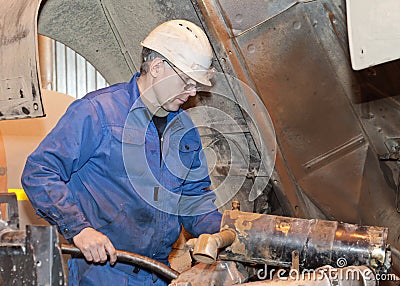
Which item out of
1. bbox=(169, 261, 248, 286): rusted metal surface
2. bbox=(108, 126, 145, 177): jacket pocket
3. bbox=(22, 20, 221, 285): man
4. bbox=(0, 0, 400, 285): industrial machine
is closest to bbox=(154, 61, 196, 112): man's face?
bbox=(22, 20, 221, 285): man

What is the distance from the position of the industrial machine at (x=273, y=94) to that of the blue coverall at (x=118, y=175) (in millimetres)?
226

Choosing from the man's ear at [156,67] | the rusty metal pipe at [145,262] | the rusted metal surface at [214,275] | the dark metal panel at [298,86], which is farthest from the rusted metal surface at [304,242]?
the dark metal panel at [298,86]

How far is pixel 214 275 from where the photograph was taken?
1.56 metres

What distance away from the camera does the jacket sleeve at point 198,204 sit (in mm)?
2039

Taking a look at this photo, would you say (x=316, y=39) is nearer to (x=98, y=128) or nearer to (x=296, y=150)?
(x=296, y=150)

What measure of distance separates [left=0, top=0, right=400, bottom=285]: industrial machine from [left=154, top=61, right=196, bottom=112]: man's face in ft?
1.23

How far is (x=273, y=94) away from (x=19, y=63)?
98 cm

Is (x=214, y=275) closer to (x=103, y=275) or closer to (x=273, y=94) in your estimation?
(x=103, y=275)

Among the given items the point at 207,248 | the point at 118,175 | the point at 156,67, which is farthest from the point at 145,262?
the point at 156,67

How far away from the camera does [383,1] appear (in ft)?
4.24

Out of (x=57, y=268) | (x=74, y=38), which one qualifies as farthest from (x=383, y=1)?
(x=74, y=38)

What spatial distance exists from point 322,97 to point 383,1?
112cm

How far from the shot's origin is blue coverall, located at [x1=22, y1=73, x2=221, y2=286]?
6.03ft

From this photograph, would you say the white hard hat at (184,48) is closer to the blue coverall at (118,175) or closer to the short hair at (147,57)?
the short hair at (147,57)
